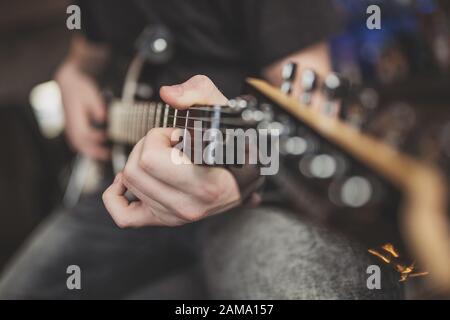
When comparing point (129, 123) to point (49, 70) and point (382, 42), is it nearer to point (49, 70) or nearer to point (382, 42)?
point (382, 42)

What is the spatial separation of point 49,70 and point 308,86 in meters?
1.36

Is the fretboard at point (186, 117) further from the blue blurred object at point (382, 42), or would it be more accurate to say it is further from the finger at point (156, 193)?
the blue blurred object at point (382, 42)

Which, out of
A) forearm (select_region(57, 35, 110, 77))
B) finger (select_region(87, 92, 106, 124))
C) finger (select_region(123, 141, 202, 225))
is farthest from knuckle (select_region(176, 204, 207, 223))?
forearm (select_region(57, 35, 110, 77))

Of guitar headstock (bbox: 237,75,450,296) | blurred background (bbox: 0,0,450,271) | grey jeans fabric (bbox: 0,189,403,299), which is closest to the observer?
guitar headstock (bbox: 237,75,450,296)

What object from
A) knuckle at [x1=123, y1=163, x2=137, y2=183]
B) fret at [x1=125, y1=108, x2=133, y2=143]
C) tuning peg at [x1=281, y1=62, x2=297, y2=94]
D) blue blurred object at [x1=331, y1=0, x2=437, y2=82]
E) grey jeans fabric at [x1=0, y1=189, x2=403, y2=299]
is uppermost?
blue blurred object at [x1=331, y1=0, x2=437, y2=82]

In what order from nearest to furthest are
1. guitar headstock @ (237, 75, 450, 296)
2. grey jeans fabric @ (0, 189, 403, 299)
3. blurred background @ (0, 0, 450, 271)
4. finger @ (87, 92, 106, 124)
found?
1. guitar headstock @ (237, 75, 450, 296)
2. grey jeans fabric @ (0, 189, 403, 299)
3. blurred background @ (0, 0, 450, 271)
4. finger @ (87, 92, 106, 124)

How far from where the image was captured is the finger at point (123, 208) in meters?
0.32

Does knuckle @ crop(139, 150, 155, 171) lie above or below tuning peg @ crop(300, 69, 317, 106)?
below

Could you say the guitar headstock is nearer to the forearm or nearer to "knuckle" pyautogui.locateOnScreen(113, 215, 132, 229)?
"knuckle" pyautogui.locateOnScreen(113, 215, 132, 229)

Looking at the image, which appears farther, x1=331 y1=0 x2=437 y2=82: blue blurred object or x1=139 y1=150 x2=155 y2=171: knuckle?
x1=331 y1=0 x2=437 y2=82: blue blurred object

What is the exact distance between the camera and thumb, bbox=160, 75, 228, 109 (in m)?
0.30

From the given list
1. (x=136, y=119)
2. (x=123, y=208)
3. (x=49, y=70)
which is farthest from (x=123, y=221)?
(x=49, y=70)

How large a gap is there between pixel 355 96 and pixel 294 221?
0.13 meters
